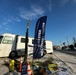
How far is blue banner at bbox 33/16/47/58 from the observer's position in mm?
7410

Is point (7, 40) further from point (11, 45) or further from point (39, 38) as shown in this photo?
point (39, 38)

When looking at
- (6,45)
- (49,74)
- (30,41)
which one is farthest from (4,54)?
(49,74)

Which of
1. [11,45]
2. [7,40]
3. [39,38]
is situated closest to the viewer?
[39,38]

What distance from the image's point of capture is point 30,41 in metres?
14.2

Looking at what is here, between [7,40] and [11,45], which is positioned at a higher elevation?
[7,40]

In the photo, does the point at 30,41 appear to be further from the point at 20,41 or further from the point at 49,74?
the point at 49,74

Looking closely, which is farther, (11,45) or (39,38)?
(11,45)

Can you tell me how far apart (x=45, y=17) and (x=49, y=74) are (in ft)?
12.7

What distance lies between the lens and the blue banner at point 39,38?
741cm

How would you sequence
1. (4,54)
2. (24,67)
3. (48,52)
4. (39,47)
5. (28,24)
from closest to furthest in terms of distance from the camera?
(24,67) → (39,47) → (28,24) → (4,54) → (48,52)

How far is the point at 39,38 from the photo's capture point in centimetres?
763

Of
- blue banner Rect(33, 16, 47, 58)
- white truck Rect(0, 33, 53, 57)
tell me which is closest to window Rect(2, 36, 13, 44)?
white truck Rect(0, 33, 53, 57)

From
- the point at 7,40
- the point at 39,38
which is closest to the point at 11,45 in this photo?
the point at 7,40

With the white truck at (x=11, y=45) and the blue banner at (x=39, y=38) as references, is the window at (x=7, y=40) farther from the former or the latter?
the blue banner at (x=39, y=38)
